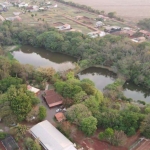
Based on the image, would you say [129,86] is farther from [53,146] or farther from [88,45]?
[53,146]

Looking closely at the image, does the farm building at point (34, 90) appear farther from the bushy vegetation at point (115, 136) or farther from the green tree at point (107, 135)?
the bushy vegetation at point (115, 136)

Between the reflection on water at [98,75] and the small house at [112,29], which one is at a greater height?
the small house at [112,29]

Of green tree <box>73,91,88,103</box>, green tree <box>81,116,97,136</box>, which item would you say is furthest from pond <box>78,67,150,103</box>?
green tree <box>81,116,97,136</box>

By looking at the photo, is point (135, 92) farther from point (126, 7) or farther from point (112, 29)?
point (126, 7)

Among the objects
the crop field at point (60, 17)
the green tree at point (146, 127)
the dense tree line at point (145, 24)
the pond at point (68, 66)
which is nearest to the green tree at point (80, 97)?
the green tree at point (146, 127)

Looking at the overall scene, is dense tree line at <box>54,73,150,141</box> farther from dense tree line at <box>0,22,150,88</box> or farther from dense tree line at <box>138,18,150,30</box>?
dense tree line at <box>138,18,150,30</box>

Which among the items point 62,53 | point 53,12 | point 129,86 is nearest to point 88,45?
point 62,53
